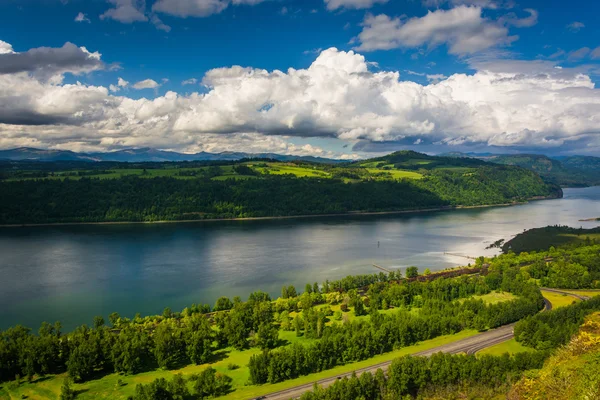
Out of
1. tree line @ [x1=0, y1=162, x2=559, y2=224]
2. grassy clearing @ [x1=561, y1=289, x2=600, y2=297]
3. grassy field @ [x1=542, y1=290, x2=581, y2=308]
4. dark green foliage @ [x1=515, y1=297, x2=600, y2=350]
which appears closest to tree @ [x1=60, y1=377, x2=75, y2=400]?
dark green foliage @ [x1=515, y1=297, x2=600, y2=350]

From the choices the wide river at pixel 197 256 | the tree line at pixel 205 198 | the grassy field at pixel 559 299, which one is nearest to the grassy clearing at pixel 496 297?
the grassy field at pixel 559 299

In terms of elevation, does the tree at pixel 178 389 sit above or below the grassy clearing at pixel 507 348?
above

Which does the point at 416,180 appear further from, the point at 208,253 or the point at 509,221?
the point at 208,253

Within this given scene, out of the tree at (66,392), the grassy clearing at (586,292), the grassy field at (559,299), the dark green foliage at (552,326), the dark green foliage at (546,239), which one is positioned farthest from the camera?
Answer: the dark green foliage at (546,239)

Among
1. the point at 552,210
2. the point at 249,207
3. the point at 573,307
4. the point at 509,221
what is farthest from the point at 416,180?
the point at 573,307

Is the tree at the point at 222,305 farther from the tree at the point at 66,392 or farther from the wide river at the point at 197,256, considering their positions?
the tree at the point at 66,392

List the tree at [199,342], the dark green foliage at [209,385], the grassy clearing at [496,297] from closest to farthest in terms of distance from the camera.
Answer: the dark green foliage at [209,385]
the tree at [199,342]
the grassy clearing at [496,297]
